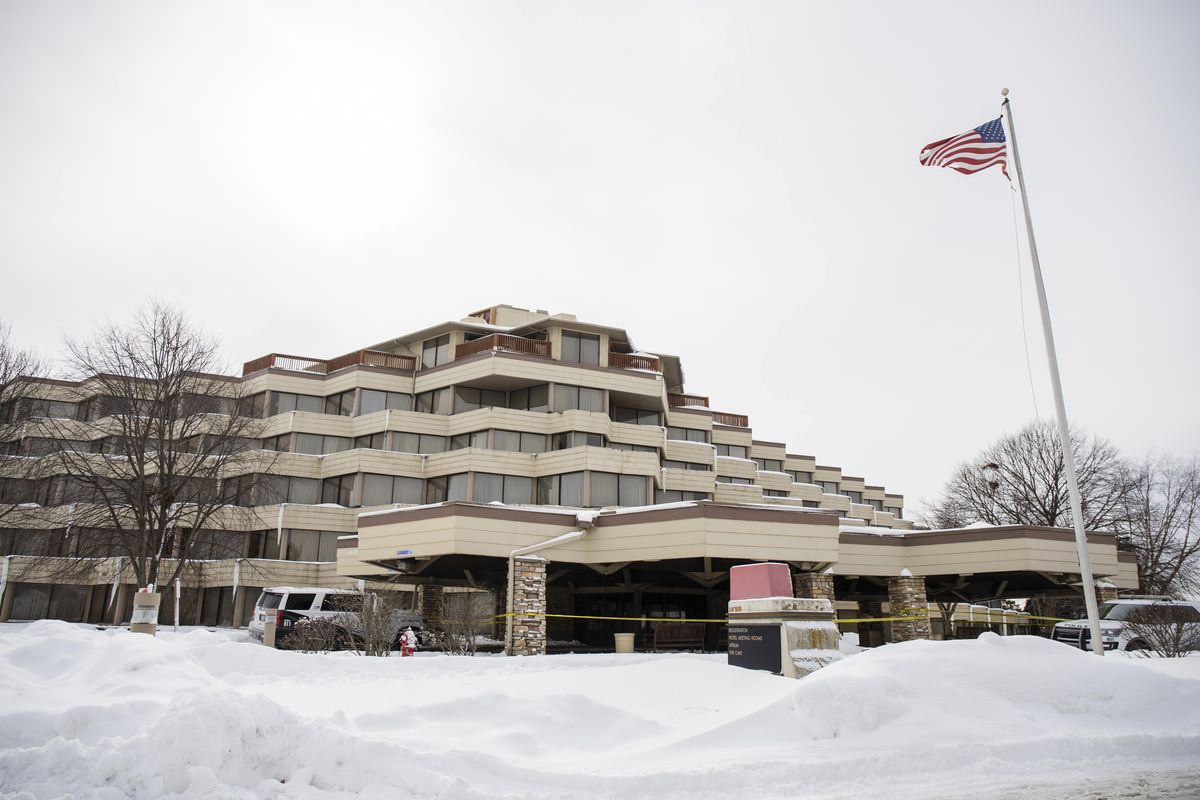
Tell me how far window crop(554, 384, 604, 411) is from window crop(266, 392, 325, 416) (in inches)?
561

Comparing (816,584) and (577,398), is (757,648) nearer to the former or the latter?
(816,584)

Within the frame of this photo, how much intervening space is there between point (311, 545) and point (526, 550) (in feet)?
69.0

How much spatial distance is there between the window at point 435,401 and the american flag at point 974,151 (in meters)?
30.1

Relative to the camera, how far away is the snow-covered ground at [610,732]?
6.39m

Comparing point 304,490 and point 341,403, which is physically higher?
point 341,403

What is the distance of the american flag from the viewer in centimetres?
1797

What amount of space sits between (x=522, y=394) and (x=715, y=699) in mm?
32257

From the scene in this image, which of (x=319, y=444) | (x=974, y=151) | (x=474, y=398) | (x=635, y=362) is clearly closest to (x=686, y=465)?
(x=635, y=362)

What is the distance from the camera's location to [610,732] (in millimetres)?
9430

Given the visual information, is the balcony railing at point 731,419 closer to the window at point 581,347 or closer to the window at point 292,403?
the window at point 581,347

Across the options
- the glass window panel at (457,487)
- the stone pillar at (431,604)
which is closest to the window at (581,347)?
the glass window panel at (457,487)

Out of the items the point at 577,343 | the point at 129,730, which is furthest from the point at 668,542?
the point at 577,343

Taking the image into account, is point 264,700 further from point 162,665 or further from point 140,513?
point 140,513

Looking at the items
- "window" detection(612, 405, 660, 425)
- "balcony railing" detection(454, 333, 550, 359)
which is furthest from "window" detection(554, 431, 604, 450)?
"window" detection(612, 405, 660, 425)
